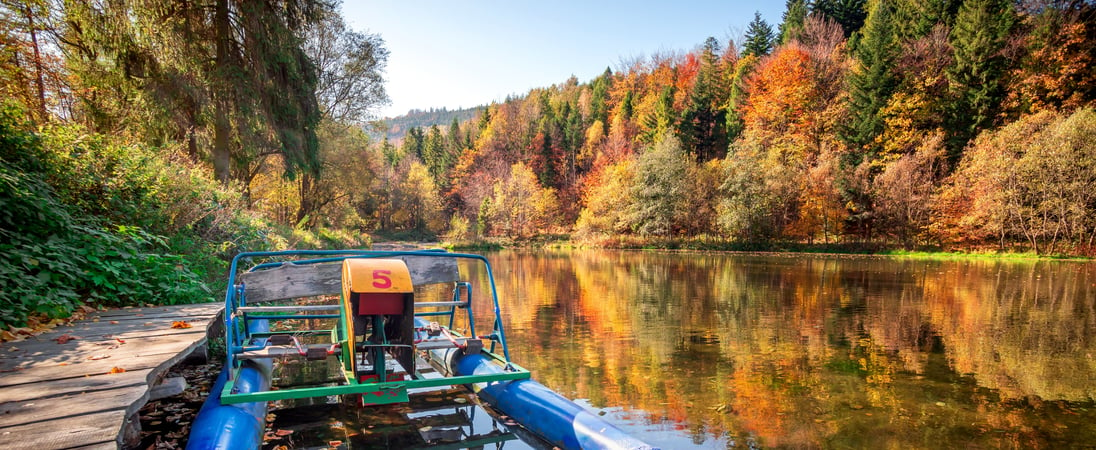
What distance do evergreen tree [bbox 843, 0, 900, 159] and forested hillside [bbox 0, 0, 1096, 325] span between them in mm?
192

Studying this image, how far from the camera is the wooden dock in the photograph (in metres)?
2.49

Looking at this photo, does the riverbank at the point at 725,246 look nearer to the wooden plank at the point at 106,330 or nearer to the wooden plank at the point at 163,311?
the wooden plank at the point at 163,311

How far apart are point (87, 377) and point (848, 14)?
70.6 metres

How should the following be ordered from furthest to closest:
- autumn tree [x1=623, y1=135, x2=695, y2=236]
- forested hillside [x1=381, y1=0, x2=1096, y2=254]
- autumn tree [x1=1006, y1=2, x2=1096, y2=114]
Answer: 1. autumn tree [x1=623, y1=135, x2=695, y2=236]
2. autumn tree [x1=1006, y1=2, x2=1096, y2=114]
3. forested hillside [x1=381, y1=0, x2=1096, y2=254]

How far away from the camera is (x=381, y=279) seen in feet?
13.7

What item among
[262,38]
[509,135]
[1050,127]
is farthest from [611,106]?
[262,38]

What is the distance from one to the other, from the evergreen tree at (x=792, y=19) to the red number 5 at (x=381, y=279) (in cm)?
6135

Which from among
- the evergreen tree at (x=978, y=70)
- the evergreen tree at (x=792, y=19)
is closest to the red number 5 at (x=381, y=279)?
the evergreen tree at (x=978, y=70)

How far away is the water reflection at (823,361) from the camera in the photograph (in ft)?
17.4

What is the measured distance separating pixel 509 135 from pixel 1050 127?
189ft

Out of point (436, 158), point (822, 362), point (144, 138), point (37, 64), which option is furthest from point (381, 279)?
point (436, 158)

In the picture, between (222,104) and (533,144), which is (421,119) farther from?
(222,104)

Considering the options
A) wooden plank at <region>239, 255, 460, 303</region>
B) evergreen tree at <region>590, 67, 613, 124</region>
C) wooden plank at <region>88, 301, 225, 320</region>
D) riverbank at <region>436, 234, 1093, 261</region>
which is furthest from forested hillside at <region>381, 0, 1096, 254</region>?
wooden plank at <region>88, 301, 225, 320</region>

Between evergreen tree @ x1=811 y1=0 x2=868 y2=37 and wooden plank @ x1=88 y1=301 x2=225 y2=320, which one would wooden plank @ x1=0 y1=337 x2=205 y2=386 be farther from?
evergreen tree @ x1=811 y1=0 x2=868 y2=37
